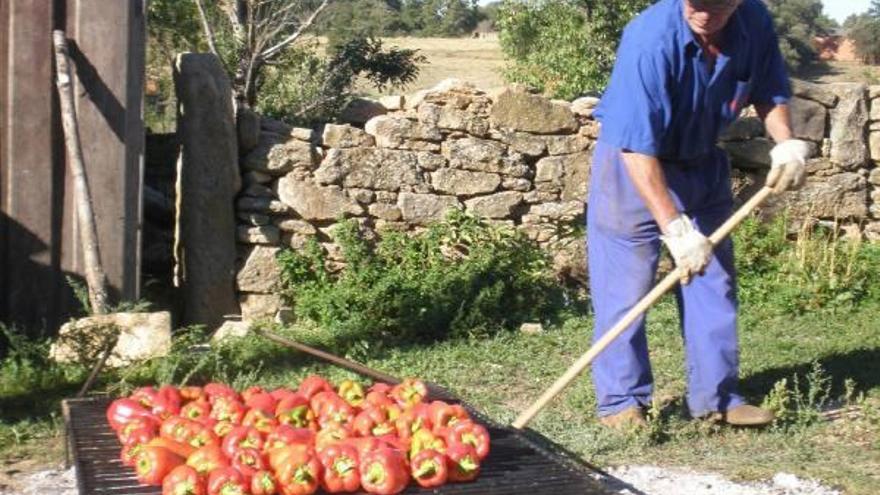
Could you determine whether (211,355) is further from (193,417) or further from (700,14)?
(700,14)

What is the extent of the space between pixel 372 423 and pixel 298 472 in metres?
0.52

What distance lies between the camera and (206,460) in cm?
361

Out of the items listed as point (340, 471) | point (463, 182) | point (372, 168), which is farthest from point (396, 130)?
point (340, 471)

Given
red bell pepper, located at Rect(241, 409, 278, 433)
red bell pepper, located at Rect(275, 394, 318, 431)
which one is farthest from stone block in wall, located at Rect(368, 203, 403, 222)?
red bell pepper, located at Rect(241, 409, 278, 433)

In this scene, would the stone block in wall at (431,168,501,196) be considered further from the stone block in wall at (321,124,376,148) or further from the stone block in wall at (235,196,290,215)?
the stone block in wall at (235,196,290,215)

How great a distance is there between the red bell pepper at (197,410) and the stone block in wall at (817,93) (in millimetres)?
6993

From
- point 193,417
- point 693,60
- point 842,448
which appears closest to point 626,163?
point 693,60

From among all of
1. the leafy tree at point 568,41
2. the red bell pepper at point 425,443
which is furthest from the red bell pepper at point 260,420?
the leafy tree at point 568,41

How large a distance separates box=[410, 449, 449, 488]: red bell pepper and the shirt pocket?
109 inches

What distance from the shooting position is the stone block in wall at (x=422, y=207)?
931 centimetres

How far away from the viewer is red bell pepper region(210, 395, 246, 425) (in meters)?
4.12

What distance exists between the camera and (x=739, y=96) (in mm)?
5820

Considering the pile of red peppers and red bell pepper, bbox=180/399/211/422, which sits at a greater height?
the pile of red peppers

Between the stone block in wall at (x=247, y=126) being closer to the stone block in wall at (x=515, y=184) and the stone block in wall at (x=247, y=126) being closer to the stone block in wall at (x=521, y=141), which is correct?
the stone block in wall at (x=521, y=141)
